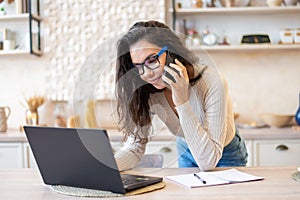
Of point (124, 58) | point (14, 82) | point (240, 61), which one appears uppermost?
point (124, 58)

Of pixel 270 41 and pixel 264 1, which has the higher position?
pixel 264 1

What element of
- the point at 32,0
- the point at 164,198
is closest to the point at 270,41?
the point at 32,0

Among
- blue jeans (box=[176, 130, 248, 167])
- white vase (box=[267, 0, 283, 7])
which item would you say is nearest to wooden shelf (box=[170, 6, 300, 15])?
white vase (box=[267, 0, 283, 7])

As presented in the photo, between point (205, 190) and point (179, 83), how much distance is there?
0.36 m

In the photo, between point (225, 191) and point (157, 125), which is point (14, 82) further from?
point (225, 191)

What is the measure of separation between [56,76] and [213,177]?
7.66 ft

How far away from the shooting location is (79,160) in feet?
4.04

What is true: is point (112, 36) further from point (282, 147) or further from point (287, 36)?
point (282, 147)

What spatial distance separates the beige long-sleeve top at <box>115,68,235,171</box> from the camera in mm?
1490

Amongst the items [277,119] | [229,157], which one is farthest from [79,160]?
[277,119]

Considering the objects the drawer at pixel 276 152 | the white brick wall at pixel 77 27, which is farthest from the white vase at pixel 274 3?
the drawer at pixel 276 152

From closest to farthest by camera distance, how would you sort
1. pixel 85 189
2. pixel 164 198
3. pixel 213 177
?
pixel 164 198
pixel 85 189
pixel 213 177

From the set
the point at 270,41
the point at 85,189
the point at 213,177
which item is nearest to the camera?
the point at 85,189

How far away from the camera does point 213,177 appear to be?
1.44m
